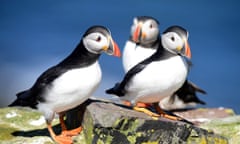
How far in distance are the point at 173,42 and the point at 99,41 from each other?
125 cm

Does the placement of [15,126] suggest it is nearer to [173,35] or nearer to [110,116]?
[110,116]

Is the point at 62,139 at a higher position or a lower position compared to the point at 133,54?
lower

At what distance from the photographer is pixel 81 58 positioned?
718 centimetres

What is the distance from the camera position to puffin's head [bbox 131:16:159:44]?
9.49 metres

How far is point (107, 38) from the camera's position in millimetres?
7180

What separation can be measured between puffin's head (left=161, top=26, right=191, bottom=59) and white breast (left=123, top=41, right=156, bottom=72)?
2.13m

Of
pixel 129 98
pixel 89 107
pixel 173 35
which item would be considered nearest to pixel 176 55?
pixel 173 35

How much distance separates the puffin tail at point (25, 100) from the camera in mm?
7493

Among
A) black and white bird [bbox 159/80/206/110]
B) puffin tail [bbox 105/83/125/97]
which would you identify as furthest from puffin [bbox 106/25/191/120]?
black and white bird [bbox 159/80/206/110]

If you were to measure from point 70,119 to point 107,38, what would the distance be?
5.53ft

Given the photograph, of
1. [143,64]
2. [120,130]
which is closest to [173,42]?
[143,64]

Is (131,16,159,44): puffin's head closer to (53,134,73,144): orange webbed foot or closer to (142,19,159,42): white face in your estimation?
(142,19,159,42): white face

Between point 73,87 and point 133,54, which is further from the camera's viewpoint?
point 133,54

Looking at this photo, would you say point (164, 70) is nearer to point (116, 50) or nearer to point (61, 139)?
point (116, 50)
